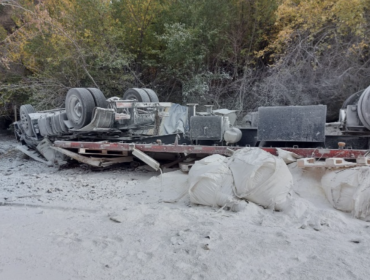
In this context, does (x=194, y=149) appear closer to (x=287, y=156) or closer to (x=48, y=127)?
(x=287, y=156)

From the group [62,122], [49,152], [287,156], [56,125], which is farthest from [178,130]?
[49,152]

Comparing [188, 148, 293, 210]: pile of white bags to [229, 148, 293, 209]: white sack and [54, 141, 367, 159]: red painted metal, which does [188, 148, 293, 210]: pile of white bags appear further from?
[54, 141, 367, 159]: red painted metal

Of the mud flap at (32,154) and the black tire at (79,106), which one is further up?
the black tire at (79,106)

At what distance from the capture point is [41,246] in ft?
9.30

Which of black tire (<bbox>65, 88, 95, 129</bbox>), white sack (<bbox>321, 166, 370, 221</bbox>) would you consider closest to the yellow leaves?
black tire (<bbox>65, 88, 95, 129</bbox>)

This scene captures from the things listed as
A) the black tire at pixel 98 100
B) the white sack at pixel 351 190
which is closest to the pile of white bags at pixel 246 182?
the white sack at pixel 351 190

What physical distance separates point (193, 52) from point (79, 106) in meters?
6.07

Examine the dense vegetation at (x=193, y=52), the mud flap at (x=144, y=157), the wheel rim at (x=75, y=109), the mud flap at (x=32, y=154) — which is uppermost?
the dense vegetation at (x=193, y=52)

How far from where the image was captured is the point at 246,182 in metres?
3.79

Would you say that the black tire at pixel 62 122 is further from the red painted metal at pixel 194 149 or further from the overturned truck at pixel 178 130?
the red painted metal at pixel 194 149

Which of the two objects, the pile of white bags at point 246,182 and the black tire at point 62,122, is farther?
the black tire at point 62,122

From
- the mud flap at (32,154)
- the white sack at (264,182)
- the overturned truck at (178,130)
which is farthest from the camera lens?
the mud flap at (32,154)

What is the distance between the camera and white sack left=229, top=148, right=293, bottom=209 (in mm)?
3777

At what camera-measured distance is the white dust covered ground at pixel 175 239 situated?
2.35 m
